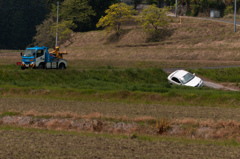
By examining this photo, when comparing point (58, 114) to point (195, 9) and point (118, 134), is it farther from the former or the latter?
point (195, 9)

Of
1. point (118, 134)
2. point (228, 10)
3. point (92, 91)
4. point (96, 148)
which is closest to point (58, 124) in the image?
point (118, 134)

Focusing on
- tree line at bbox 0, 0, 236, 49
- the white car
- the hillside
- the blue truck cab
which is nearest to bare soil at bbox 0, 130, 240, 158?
the white car

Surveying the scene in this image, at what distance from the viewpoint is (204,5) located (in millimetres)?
103812

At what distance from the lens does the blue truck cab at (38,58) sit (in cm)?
3938

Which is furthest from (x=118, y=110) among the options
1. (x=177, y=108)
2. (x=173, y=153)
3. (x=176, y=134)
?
(x=173, y=153)

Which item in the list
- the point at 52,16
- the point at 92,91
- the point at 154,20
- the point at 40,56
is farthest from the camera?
the point at 52,16

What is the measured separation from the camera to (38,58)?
3959cm

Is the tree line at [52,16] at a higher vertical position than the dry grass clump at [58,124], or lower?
higher

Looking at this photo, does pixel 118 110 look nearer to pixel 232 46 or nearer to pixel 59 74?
pixel 59 74

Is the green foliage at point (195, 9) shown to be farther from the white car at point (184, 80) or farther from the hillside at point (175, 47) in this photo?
the white car at point (184, 80)

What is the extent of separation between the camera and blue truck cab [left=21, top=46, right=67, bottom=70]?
39.4 m

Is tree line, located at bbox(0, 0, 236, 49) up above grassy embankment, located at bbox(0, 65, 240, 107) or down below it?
above

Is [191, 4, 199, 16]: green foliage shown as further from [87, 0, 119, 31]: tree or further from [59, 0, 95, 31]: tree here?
[59, 0, 95, 31]: tree

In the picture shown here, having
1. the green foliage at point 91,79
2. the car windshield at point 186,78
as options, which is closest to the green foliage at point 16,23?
the green foliage at point 91,79
